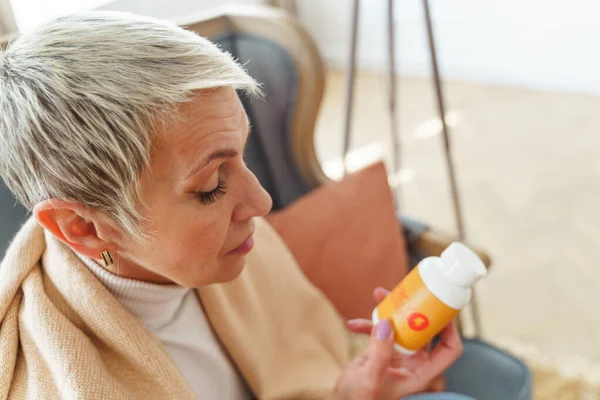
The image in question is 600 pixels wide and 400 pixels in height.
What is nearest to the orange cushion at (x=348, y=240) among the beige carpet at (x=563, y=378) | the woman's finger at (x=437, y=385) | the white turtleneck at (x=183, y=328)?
the woman's finger at (x=437, y=385)

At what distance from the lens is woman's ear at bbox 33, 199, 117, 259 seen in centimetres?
74

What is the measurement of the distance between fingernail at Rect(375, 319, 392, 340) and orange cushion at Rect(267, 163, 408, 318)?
0.43 meters

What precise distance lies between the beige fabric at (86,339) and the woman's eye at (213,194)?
0.68 feet

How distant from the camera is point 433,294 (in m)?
0.83

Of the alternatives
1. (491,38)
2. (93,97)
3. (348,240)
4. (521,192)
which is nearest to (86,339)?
(93,97)

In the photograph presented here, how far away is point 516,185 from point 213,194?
6.52 ft

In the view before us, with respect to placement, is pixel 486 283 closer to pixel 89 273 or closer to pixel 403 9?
pixel 89 273

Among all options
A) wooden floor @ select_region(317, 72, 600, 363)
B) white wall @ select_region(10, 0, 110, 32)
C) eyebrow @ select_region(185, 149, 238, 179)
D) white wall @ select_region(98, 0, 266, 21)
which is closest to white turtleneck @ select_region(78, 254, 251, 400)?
eyebrow @ select_region(185, 149, 238, 179)

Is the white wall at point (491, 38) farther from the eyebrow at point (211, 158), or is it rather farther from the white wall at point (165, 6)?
the eyebrow at point (211, 158)

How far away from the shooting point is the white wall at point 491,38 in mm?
2949

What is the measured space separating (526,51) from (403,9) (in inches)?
27.1

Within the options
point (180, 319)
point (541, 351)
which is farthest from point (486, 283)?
point (180, 319)

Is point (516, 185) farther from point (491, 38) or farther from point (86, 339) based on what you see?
point (86, 339)

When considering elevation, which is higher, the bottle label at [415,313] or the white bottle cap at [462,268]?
the white bottle cap at [462,268]
